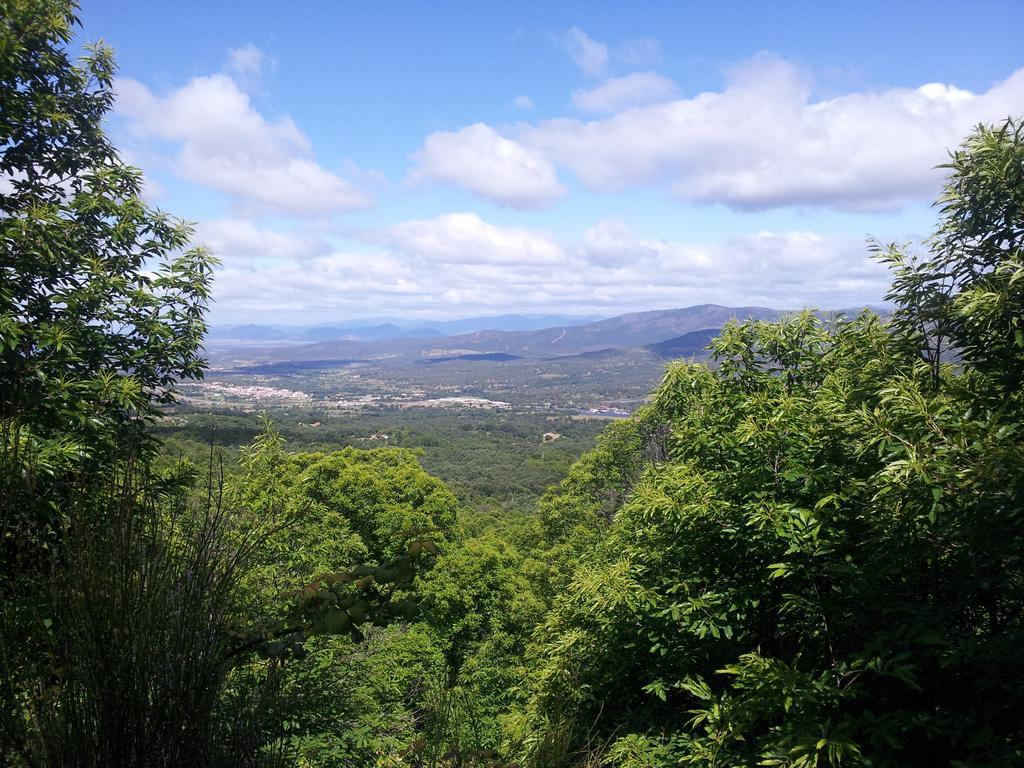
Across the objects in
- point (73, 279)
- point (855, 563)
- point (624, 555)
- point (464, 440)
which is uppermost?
point (73, 279)

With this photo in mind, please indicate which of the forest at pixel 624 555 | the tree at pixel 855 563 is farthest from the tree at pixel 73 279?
the tree at pixel 855 563

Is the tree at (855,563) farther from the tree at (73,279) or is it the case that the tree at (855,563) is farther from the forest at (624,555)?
the tree at (73,279)

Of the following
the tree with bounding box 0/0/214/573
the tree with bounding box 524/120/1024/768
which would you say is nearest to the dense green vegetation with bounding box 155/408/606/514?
the tree with bounding box 0/0/214/573

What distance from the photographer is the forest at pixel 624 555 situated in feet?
5.50

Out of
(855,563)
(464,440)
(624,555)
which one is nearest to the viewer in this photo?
(855,563)

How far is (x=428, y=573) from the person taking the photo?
45.9 ft

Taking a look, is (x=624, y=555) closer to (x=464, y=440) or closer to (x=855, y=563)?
(x=855, y=563)

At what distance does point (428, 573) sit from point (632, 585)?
954cm

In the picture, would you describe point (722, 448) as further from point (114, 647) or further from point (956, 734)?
point (114, 647)

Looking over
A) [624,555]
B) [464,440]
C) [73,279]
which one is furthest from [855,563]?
[464,440]

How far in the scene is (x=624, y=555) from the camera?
702 centimetres

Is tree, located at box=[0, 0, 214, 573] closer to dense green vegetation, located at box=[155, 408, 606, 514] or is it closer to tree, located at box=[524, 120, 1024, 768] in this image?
dense green vegetation, located at box=[155, 408, 606, 514]

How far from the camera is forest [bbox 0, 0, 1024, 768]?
1.68m

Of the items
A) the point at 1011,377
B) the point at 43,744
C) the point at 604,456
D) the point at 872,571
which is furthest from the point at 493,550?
the point at 43,744
